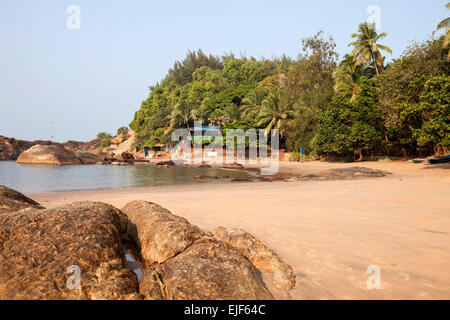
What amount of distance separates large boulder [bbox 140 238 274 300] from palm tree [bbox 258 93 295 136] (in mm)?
36671

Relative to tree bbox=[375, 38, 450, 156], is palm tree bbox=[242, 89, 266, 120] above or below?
above

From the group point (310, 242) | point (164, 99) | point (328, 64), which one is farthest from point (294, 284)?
point (164, 99)

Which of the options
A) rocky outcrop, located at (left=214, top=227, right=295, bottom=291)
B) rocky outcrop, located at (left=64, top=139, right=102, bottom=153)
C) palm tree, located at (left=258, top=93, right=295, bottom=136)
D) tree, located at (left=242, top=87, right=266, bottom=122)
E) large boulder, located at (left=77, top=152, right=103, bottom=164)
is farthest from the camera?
rocky outcrop, located at (left=64, top=139, right=102, bottom=153)

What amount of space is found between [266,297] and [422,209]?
5.72 metres

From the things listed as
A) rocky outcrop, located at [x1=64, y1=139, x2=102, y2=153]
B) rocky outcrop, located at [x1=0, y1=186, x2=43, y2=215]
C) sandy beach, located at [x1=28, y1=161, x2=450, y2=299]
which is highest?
rocky outcrop, located at [x1=64, y1=139, x2=102, y2=153]

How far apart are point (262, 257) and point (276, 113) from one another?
3697cm

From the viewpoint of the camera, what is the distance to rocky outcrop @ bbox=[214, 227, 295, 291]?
3166 mm

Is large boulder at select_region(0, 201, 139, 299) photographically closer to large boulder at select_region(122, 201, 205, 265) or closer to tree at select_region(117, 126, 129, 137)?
large boulder at select_region(122, 201, 205, 265)

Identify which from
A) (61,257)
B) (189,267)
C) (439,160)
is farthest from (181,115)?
(189,267)

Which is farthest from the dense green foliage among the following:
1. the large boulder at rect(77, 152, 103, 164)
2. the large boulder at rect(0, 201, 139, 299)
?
the large boulder at rect(0, 201, 139, 299)

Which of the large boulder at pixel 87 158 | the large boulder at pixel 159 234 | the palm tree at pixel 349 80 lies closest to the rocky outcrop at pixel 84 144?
the large boulder at pixel 87 158

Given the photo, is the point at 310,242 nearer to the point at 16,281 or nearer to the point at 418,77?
the point at 16,281

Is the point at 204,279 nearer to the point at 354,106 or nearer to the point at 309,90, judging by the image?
the point at 354,106
